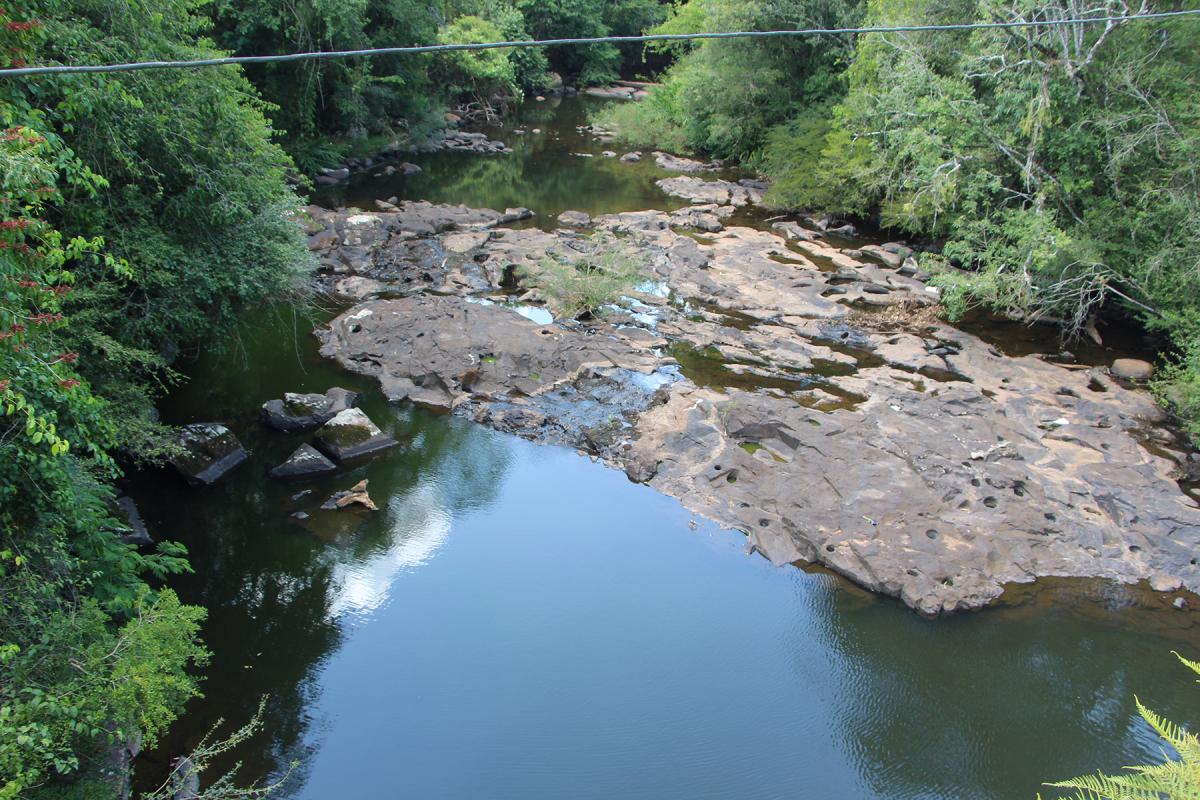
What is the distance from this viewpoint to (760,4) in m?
24.1

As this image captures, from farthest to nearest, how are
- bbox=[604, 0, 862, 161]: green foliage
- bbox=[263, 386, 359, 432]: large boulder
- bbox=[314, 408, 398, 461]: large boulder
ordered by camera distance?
bbox=[604, 0, 862, 161]: green foliage < bbox=[263, 386, 359, 432]: large boulder < bbox=[314, 408, 398, 461]: large boulder

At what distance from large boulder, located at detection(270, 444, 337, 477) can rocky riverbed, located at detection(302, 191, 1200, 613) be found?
2083mm

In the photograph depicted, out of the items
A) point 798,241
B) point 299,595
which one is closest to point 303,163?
point 798,241

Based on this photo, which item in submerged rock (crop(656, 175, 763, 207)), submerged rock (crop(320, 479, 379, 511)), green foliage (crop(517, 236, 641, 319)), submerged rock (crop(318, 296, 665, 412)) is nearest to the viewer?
submerged rock (crop(320, 479, 379, 511))

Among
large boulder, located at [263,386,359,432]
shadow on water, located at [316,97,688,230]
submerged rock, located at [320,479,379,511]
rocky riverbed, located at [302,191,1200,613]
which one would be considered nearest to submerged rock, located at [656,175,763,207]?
shadow on water, located at [316,97,688,230]

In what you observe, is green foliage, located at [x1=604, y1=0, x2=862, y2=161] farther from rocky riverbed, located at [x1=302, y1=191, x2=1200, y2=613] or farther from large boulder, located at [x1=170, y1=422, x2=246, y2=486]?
large boulder, located at [x1=170, y1=422, x2=246, y2=486]

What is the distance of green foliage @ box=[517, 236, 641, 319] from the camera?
15.8 metres

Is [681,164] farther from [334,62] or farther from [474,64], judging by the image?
[334,62]

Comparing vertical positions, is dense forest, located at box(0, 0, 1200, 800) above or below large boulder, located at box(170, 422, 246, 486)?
above

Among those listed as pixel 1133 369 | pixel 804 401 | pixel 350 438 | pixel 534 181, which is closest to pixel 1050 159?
pixel 1133 369

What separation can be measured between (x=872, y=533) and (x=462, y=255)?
1201 cm

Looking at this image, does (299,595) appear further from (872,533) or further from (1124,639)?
(1124,639)

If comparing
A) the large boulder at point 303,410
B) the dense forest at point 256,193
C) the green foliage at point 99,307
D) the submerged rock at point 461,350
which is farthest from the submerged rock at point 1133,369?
the green foliage at point 99,307

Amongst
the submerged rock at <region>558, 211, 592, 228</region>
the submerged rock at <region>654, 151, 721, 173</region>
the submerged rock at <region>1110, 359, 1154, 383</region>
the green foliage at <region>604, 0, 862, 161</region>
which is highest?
the green foliage at <region>604, 0, 862, 161</region>
